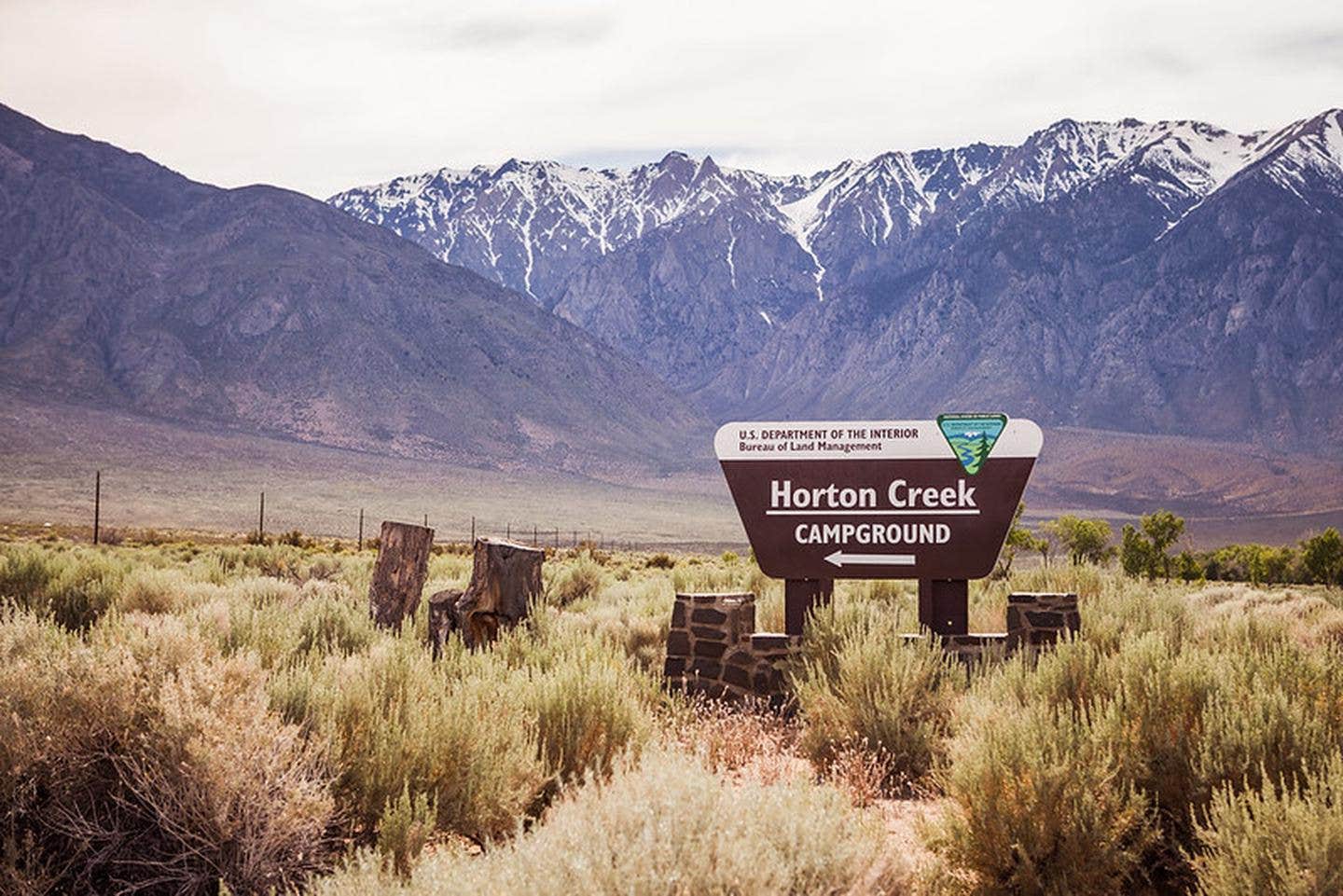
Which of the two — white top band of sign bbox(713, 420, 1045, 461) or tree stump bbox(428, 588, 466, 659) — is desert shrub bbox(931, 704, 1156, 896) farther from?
tree stump bbox(428, 588, 466, 659)

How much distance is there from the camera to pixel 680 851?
466 centimetres

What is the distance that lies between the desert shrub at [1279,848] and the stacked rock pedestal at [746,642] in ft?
19.2

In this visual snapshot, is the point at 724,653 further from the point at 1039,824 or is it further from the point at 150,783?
the point at 150,783

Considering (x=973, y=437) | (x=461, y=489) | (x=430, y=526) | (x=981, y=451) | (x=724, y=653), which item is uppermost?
(x=461, y=489)

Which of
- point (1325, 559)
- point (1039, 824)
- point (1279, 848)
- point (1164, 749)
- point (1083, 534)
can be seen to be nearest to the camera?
point (1279, 848)

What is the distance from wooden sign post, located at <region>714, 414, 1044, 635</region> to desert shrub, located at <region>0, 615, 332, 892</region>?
6.20 meters

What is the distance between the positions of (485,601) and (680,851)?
25.1ft

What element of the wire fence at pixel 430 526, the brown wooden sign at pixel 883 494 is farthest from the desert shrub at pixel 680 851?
the wire fence at pixel 430 526

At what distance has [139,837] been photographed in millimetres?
5906

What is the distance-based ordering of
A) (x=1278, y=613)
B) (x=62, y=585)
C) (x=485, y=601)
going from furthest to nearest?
(x=1278, y=613) < (x=62, y=585) < (x=485, y=601)

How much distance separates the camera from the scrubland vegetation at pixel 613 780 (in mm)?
4914

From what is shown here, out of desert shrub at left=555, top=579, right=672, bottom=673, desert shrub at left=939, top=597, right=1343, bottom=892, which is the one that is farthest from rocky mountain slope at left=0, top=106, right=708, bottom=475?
desert shrub at left=939, top=597, right=1343, bottom=892

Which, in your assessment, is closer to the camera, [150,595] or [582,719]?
[582,719]

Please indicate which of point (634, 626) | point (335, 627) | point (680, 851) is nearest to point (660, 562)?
point (634, 626)
